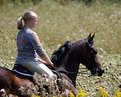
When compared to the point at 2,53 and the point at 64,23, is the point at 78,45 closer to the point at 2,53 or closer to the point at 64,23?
A: the point at 2,53

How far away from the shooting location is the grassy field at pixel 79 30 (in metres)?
8.64

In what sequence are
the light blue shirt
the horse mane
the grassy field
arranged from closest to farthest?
the light blue shirt < the horse mane < the grassy field

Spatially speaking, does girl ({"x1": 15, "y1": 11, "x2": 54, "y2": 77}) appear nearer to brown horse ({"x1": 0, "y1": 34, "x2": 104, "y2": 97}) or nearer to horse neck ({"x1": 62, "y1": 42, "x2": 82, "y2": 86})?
brown horse ({"x1": 0, "y1": 34, "x2": 104, "y2": 97})

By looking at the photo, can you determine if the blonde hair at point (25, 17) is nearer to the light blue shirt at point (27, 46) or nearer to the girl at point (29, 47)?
the girl at point (29, 47)

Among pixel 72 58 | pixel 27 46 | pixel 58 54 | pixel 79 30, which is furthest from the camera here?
pixel 79 30

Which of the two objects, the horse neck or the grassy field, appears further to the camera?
the grassy field

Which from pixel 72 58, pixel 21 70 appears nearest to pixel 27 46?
pixel 21 70

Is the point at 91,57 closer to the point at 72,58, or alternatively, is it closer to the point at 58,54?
A: the point at 72,58

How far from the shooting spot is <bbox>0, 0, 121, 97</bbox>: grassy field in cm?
864

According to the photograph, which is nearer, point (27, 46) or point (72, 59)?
point (27, 46)

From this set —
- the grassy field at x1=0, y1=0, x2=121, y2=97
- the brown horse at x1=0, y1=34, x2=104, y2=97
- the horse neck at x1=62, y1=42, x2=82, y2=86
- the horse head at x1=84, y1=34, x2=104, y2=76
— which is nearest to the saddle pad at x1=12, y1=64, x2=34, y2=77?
the brown horse at x1=0, y1=34, x2=104, y2=97

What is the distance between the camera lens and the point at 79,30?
13.6 metres

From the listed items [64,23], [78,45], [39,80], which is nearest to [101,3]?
[64,23]

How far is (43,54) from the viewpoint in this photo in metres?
5.34
